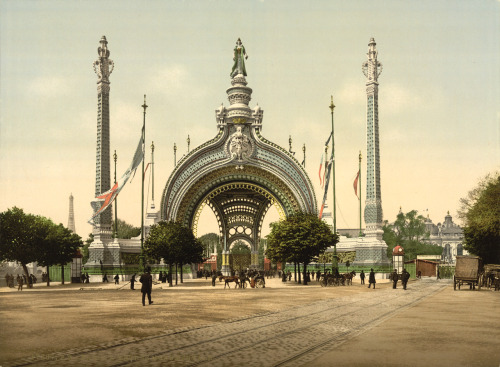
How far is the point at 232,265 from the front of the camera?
87750 mm

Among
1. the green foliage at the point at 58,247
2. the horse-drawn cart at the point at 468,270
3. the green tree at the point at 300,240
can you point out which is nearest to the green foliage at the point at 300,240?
the green tree at the point at 300,240

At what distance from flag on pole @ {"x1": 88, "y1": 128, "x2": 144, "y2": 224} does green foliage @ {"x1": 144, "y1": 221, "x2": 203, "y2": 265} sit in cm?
763

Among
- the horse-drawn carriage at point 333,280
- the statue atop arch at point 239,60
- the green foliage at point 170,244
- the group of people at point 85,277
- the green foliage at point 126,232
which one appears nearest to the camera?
the horse-drawn carriage at point 333,280

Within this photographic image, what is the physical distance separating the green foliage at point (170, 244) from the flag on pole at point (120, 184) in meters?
7.63

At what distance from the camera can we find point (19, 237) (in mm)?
52969

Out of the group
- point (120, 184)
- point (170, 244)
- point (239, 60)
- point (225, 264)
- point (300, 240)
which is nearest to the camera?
point (170, 244)

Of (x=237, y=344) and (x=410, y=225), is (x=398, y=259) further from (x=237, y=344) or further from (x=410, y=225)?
(x=410, y=225)

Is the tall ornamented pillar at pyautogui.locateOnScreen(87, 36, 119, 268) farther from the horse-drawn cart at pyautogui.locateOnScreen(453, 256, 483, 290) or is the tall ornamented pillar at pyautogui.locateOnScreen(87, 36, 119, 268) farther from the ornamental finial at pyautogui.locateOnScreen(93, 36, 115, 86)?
the horse-drawn cart at pyautogui.locateOnScreen(453, 256, 483, 290)

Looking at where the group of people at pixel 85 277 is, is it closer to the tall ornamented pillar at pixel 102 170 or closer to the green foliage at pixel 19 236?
the tall ornamented pillar at pixel 102 170

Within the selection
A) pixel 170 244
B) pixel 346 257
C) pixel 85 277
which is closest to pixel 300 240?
pixel 170 244

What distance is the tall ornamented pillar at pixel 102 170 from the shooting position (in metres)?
60.9

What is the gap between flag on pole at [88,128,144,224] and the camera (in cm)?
5838

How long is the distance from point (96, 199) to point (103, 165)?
395cm

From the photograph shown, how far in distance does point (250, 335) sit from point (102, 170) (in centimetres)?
4753
